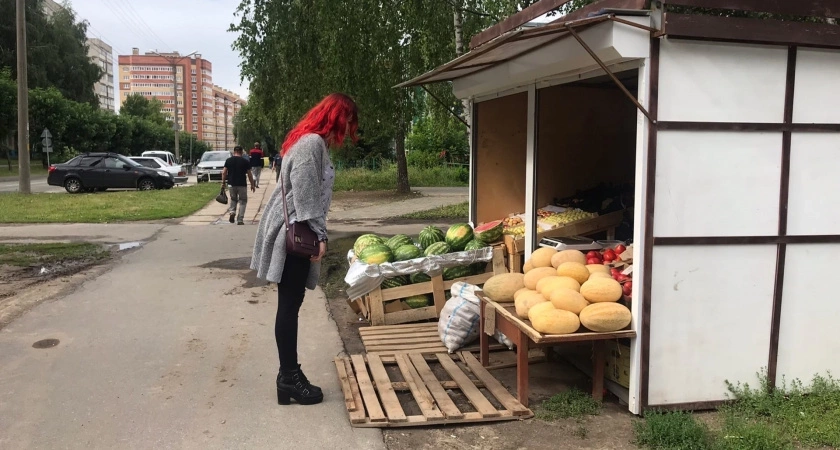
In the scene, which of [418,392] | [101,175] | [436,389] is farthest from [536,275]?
[101,175]

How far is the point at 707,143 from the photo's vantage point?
4156 mm

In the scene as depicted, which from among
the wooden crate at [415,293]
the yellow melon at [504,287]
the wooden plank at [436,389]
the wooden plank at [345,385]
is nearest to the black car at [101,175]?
the wooden crate at [415,293]

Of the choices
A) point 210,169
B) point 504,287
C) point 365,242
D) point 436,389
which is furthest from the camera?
point 210,169

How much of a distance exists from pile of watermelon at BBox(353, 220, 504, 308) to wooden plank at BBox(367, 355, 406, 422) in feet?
3.99

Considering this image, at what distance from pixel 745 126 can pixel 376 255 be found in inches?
136

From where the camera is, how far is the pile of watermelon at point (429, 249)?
6.38 m

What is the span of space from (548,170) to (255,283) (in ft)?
13.0

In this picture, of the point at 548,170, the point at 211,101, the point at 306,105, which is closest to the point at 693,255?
the point at 548,170

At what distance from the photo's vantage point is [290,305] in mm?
4340

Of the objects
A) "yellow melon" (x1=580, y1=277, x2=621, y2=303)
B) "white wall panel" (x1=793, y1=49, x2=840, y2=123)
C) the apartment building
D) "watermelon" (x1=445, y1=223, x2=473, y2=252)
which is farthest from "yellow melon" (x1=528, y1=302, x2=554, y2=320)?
the apartment building

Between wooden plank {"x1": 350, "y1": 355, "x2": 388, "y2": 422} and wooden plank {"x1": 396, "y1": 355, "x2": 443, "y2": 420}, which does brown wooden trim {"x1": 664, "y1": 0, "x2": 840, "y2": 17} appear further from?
wooden plank {"x1": 350, "y1": 355, "x2": 388, "y2": 422}

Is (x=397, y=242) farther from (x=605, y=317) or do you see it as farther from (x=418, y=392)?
(x=605, y=317)

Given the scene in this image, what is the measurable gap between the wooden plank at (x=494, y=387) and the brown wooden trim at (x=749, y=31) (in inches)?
99.2

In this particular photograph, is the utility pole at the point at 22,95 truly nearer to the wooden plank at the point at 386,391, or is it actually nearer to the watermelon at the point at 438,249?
the watermelon at the point at 438,249
